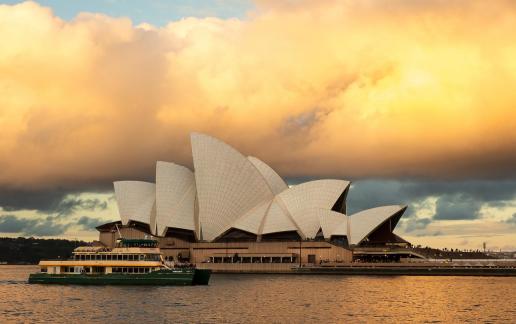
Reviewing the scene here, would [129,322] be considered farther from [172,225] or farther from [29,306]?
[172,225]

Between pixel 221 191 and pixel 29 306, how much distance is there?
7202 cm

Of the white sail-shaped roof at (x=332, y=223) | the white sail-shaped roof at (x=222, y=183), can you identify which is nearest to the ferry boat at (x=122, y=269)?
the white sail-shaped roof at (x=222, y=183)

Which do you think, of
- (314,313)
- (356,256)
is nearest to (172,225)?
(356,256)

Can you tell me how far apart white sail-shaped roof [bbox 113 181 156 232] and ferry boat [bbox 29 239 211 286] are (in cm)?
6071

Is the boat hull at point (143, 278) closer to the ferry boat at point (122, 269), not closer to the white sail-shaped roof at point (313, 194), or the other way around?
the ferry boat at point (122, 269)

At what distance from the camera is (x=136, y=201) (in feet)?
497

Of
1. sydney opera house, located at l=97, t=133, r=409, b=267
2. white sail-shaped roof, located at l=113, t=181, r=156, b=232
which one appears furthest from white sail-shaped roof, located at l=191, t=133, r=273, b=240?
white sail-shaped roof, located at l=113, t=181, r=156, b=232

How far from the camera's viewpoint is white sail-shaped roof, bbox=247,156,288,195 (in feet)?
482

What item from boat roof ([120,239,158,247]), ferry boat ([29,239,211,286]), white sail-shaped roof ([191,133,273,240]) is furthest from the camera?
white sail-shaped roof ([191,133,273,240])

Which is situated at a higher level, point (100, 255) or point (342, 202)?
point (342, 202)

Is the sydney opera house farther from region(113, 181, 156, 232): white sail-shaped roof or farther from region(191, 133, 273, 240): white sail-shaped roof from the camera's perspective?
region(113, 181, 156, 232): white sail-shaped roof

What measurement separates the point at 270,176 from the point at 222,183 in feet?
49.6

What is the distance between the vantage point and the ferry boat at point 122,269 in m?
81.3

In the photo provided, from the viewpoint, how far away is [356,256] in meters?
132
